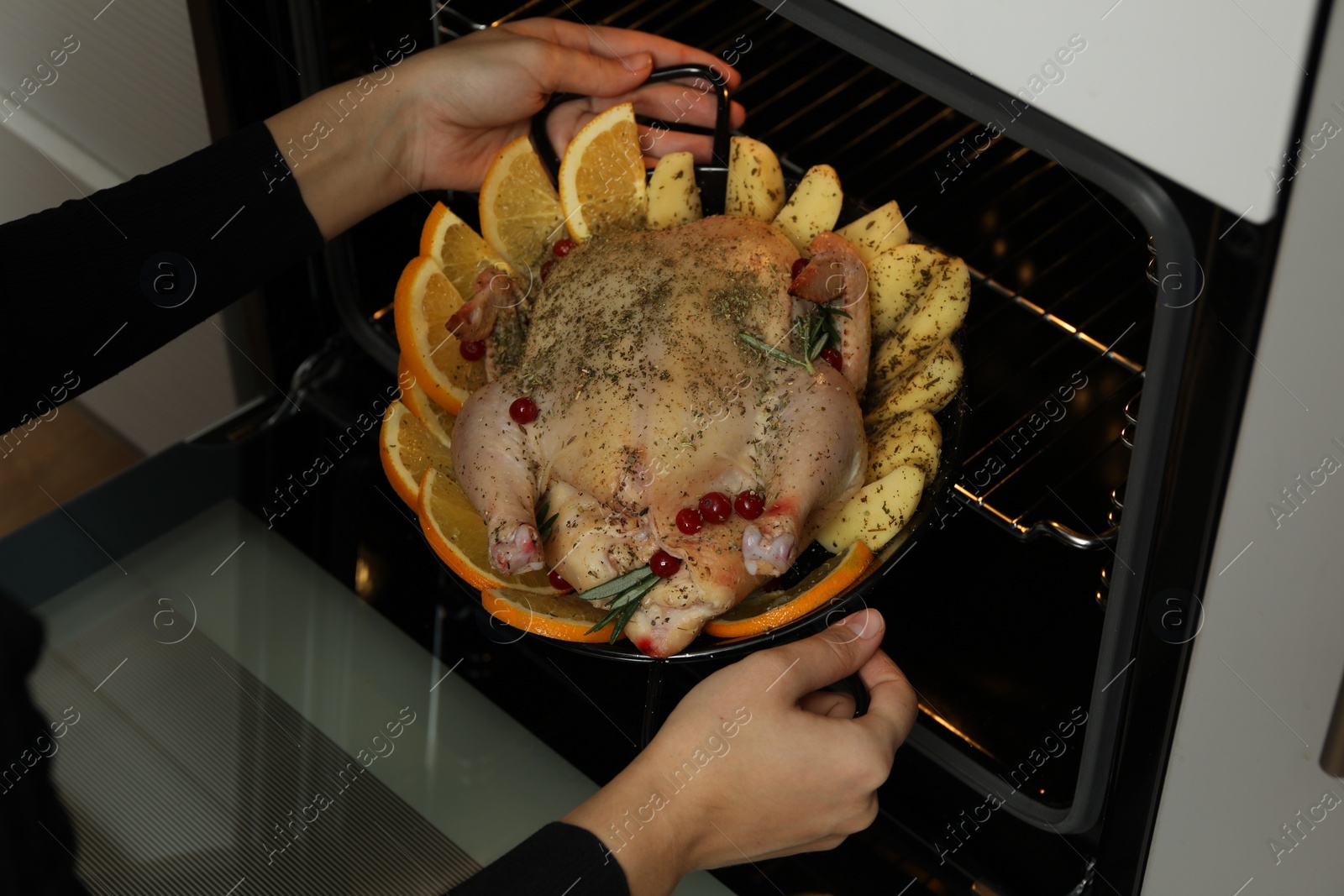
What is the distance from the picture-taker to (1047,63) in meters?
0.63

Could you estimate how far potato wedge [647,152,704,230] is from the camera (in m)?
1.15

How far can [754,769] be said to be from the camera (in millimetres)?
919

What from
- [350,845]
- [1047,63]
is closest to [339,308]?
[350,845]

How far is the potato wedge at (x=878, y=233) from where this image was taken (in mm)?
1104

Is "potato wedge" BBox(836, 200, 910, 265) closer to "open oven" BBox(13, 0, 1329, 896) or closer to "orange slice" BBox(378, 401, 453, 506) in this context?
"open oven" BBox(13, 0, 1329, 896)

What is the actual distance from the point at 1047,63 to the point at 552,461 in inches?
22.2

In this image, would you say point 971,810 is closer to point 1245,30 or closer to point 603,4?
point 1245,30

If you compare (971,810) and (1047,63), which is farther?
(971,810)

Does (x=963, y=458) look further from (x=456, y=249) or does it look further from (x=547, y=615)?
(x=456, y=249)

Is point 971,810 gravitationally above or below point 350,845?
below

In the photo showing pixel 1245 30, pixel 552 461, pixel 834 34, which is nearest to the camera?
pixel 1245 30

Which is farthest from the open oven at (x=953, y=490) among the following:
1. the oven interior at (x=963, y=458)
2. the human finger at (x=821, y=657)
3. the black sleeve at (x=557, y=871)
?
the black sleeve at (x=557, y=871)

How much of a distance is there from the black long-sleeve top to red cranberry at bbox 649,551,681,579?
51cm

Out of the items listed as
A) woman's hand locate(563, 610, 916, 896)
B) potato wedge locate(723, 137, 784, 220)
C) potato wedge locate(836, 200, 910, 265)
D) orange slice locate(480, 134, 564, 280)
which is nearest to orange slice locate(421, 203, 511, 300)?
orange slice locate(480, 134, 564, 280)
